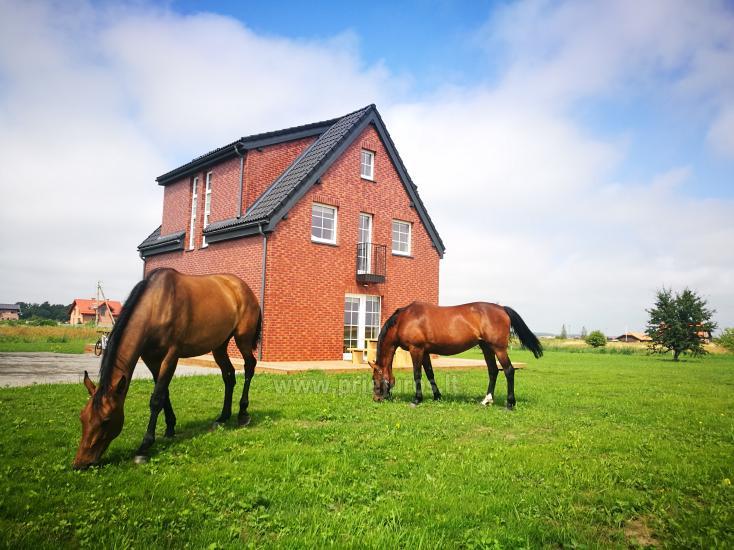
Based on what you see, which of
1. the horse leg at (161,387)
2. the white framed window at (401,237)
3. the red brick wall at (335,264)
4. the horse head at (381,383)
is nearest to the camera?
the horse leg at (161,387)

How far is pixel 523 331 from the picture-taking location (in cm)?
893

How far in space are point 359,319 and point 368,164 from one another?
19.7 feet

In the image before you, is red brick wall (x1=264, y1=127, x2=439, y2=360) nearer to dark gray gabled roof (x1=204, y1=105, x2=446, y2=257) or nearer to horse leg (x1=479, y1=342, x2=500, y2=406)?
dark gray gabled roof (x1=204, y1=105, x2=446, y2=257)

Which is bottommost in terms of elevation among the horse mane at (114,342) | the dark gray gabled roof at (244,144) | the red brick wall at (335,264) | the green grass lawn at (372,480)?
the green grass lawn at (372,480)

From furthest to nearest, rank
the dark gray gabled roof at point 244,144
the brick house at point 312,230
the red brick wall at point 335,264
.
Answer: the dark gray gabled roof at point 244,144
the brick house at point 312,230
the red brick wall at point 335,264

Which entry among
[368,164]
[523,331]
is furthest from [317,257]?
[523,331]

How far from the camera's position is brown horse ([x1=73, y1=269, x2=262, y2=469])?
4473 mm

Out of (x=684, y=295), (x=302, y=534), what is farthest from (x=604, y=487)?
(x=684, y=295)

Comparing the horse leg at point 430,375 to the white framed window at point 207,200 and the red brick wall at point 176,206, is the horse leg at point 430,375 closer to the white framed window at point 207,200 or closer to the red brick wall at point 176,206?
the white framed window at point 207,200

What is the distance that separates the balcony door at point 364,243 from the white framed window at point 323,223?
46.5 inches

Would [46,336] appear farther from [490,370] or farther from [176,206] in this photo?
[490,370]

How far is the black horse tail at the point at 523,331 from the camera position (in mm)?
8930

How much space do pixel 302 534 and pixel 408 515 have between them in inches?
31.4

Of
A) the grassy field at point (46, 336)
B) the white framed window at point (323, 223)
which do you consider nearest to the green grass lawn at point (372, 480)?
the white framed window at point (323, 223)
